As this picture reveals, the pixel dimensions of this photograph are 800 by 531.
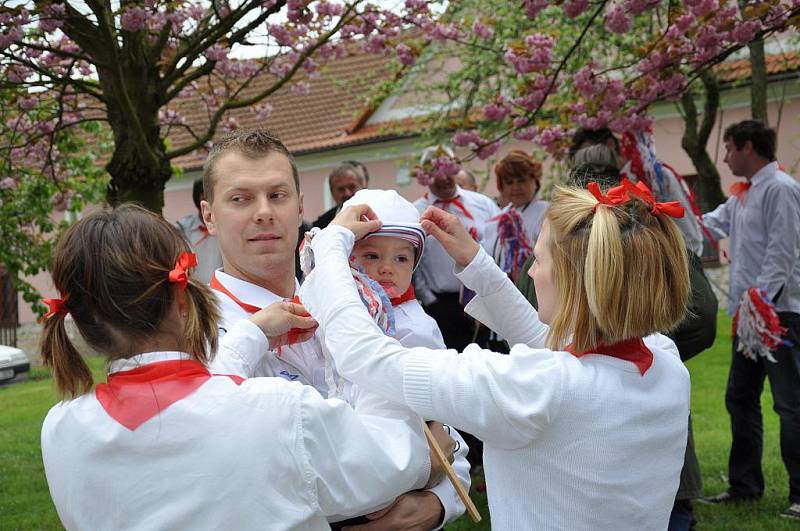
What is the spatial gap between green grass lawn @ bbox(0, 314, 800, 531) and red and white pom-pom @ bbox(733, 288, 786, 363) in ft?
3.47

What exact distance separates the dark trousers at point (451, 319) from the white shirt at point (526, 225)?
19.7 inches

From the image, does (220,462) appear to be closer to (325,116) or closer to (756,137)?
(756,137)

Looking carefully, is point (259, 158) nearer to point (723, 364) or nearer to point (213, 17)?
point (213, 17)

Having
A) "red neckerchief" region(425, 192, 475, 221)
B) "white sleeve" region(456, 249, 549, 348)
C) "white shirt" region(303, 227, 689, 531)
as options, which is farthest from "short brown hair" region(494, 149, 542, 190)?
"white shirt" region(303, 227, 689, 531)

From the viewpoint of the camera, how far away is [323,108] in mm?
25453

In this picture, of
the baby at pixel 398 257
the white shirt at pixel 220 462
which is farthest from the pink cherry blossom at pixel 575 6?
the white shirt at pixel 220 462

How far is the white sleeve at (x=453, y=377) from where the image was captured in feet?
7.13

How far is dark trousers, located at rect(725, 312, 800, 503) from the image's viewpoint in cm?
605

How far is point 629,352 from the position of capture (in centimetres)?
234

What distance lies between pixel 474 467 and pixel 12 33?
4.69 meters

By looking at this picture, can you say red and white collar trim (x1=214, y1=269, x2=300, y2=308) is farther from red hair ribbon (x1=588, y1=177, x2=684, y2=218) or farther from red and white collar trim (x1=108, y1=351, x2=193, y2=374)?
red hair ribbon (x1=588, y1=177, x2=684, y2=218)

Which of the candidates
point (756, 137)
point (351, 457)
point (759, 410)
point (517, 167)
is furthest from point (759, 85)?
point (351, 457)

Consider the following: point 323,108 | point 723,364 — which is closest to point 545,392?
point 723,364

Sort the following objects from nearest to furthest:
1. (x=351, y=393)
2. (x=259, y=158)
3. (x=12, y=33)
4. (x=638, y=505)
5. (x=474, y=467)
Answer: (x=638, y=505) < (x=351, y=393) < (x=259, y=158) < (x=12, y=33) < (x=474, y=467)
